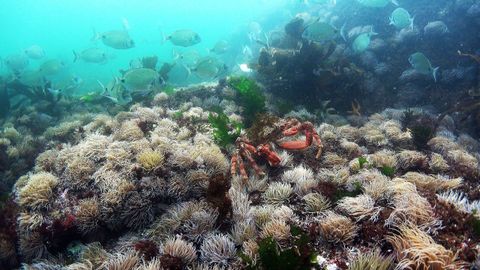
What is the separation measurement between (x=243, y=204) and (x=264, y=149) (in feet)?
4.21

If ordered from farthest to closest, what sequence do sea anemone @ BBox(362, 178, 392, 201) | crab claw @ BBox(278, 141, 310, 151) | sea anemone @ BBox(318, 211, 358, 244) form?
crab claw @ BBox(278, 141, 310, 151) < sea anemone @ BBox(362, 178, 392, 201) < sea anemone @ BBox(318, 211, 358, 244)

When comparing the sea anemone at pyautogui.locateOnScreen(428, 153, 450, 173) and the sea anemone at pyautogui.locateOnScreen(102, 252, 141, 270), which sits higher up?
the sea anemone at pyautogui.locateOnScreen(102, 252, 141, 270)

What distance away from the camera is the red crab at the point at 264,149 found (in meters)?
5.03

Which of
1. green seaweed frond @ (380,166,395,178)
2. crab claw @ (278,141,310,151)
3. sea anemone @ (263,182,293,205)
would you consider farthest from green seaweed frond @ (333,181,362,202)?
crab claw @ (278,141,310,151)

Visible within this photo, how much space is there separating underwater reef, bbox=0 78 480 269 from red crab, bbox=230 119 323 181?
0.11 feet

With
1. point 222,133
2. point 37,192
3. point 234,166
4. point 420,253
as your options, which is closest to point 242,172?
point 234,166

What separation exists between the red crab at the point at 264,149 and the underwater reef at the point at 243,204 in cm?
3

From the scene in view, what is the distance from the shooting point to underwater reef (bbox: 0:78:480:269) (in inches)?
134

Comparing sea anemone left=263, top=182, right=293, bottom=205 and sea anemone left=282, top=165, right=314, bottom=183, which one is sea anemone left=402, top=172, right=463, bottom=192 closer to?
sea anemone left=282, top=165, right=314, bottom=183

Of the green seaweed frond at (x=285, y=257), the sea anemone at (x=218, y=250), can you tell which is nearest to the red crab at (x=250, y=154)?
the sea anemone at (x=218, y=250)

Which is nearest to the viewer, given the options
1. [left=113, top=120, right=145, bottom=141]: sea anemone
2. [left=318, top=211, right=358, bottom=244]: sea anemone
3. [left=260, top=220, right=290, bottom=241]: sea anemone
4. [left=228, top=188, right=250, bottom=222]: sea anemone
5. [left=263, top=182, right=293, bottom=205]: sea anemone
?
[left=318, top=211, right=358, bottom=244]: sea anemone

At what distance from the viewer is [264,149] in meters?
5.35

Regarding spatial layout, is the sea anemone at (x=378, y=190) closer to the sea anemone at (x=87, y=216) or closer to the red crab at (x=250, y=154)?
the red crab at (x=250, y=154)

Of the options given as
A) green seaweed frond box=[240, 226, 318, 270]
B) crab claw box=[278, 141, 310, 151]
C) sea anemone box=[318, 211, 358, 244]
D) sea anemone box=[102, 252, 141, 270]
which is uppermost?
green seaweed frond box=[240, 226, 318, 270]
